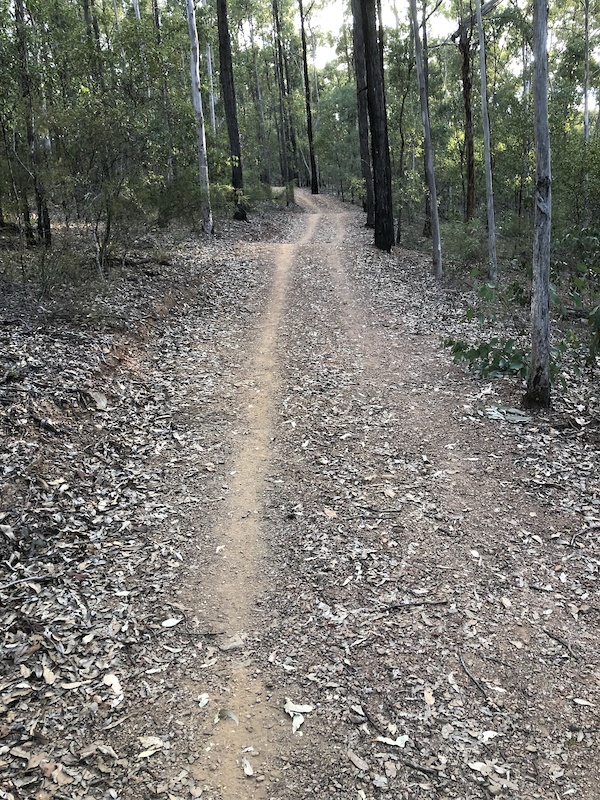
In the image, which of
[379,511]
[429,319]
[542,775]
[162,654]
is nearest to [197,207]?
[429,319]

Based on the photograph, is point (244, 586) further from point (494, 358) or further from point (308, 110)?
point (308, 110)

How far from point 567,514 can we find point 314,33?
49.2 m

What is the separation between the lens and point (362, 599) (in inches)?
151

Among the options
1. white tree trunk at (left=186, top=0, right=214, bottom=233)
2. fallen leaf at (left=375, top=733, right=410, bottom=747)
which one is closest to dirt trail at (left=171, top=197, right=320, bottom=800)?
fallen leaf at (left=375, top=733, right=410, bottom=747)

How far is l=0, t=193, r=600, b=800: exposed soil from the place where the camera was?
9.20 feet

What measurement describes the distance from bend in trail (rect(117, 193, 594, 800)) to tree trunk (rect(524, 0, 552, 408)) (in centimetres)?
82

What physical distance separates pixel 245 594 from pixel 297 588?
1.18 feet

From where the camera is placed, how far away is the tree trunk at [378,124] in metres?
13.8

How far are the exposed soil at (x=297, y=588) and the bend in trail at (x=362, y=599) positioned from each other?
15mm

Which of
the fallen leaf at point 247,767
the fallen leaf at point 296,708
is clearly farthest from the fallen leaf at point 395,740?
the fallen leaf at point 247,767

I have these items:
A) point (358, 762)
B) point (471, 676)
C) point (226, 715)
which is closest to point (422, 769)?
point (358, 762)

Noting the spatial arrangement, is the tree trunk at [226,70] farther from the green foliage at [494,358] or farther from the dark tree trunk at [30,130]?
the green foliage at [494,358]

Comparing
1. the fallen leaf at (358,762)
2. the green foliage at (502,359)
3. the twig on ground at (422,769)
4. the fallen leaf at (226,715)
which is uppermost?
the green foliage at (502,359)

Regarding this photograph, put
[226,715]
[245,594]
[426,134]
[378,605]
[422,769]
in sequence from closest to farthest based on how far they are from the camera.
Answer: [422,769] < [226,715] < [378,605] < [245,594] < [426,134]
